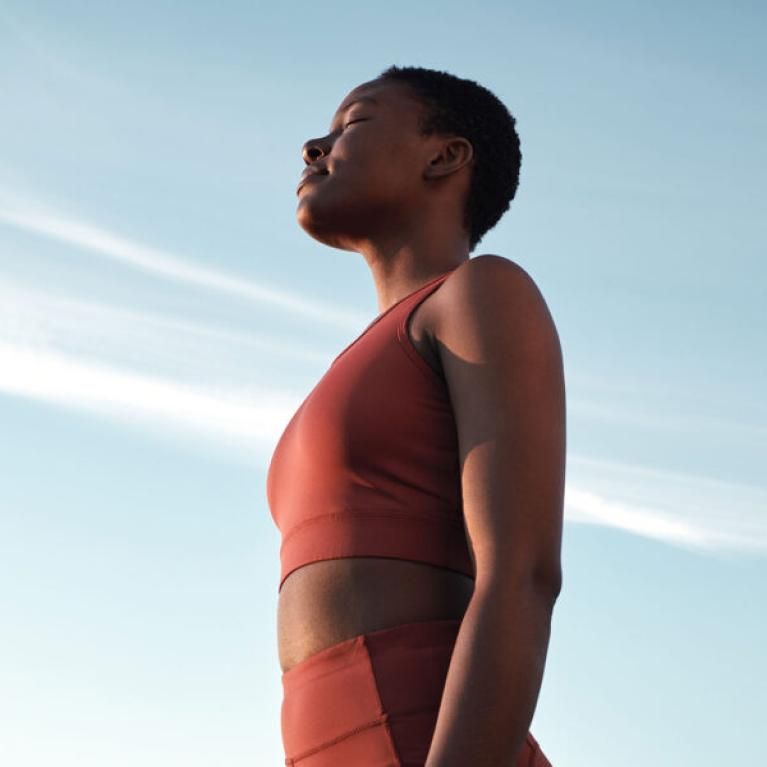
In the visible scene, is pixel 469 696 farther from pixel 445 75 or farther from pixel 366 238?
pixel 445 75

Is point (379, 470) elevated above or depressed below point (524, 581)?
above

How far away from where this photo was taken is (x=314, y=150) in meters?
4.22

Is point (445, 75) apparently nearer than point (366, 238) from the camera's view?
No

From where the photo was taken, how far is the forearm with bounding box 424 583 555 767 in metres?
2.88

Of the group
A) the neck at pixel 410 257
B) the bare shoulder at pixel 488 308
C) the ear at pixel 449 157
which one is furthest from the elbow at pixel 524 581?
the ear at pixel 449 157

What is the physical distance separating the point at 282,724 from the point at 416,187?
63.7 inches

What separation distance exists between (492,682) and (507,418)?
0.61 m

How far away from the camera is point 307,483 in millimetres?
3436

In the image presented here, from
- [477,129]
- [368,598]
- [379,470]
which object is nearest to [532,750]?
[368,598]

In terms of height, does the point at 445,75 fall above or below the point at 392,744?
above

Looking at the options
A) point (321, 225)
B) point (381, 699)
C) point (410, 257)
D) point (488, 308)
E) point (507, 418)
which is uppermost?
point (321, 225)

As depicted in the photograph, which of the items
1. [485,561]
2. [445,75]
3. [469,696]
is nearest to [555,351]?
[485,561]

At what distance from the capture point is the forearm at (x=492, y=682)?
288 centimetres

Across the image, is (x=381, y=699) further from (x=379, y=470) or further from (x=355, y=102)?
(x=355, y=102)
